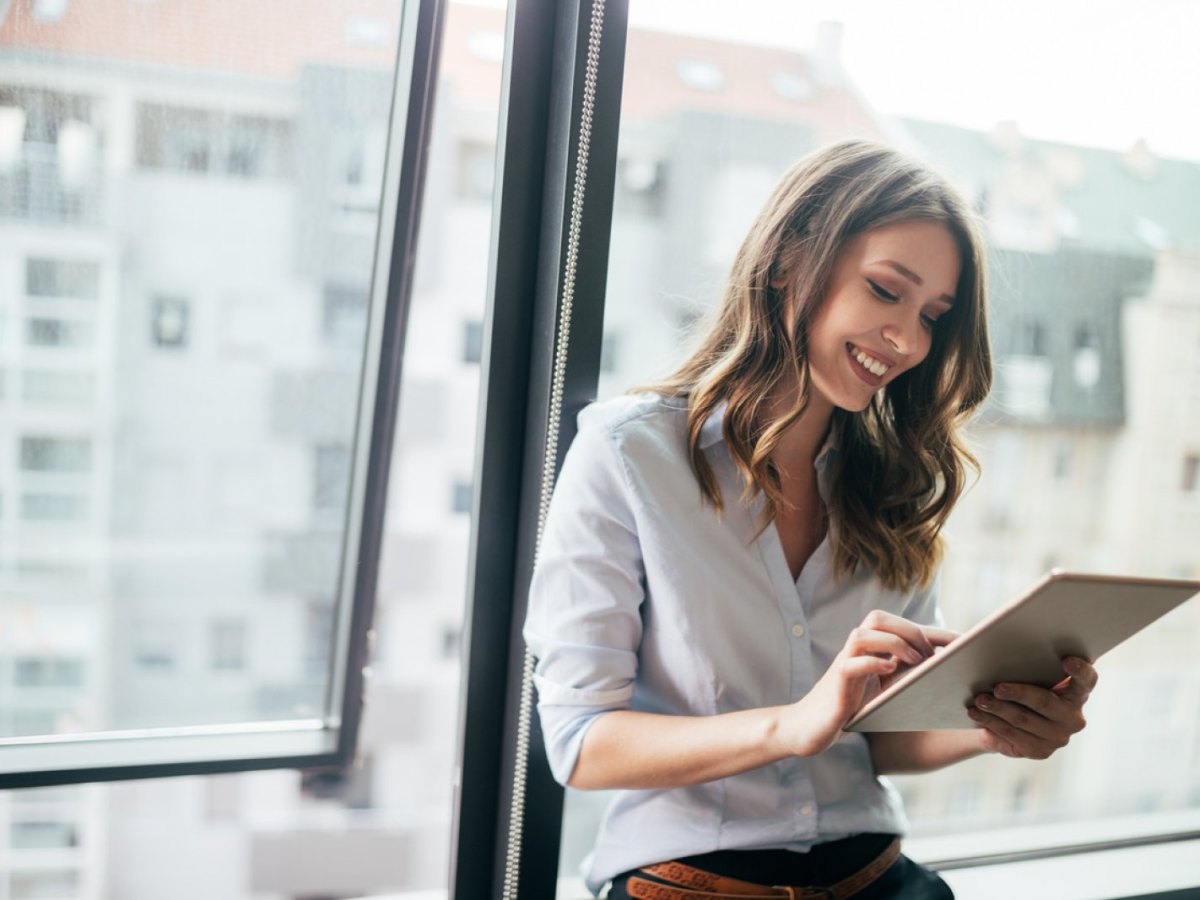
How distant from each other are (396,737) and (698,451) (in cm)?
93

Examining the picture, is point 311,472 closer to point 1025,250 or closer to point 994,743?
point 994,743

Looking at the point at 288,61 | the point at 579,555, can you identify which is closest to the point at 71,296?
the point at 288,61

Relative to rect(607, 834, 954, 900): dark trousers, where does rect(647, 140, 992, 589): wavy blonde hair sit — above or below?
above

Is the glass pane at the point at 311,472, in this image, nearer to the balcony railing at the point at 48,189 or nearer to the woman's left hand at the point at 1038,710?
the balcony railing at the point at 48,189

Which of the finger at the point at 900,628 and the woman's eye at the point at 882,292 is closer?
the finger at the point at 900,628

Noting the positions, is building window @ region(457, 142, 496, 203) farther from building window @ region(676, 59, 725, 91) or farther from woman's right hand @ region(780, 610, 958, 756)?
woman's right hand @ region(780, 610, 958, 756)

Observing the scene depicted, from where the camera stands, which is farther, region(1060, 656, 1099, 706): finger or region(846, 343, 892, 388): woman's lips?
region(846, 343, 892, 388): woman's lips

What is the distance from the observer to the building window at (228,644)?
5.24 ft

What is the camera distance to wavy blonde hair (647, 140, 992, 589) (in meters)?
1.31

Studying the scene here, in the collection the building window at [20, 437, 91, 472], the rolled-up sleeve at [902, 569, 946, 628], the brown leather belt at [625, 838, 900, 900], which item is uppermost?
the building window at [20, 437, 91, 472]

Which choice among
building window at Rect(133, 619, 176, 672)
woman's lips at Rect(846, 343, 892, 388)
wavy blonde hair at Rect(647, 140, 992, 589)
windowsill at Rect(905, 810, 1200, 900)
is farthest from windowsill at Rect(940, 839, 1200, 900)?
building window at Rect(133, 619, 176, 672)

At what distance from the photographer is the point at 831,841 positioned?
132 cm

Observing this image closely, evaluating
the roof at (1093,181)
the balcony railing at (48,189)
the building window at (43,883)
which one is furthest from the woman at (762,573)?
the building window at (43,883)

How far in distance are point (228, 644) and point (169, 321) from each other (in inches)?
19.8
